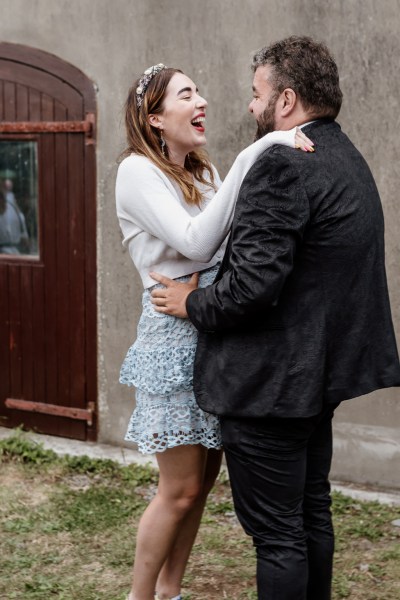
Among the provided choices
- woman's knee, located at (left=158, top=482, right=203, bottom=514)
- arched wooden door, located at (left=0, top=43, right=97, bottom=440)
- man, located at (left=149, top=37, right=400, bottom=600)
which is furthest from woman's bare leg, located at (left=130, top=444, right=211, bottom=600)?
arched wooden door, located at (left=0, top=43, right=97, bottom=440)

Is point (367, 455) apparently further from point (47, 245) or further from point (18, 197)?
point (18, 197)

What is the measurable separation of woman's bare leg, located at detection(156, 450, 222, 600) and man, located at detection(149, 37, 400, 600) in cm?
50

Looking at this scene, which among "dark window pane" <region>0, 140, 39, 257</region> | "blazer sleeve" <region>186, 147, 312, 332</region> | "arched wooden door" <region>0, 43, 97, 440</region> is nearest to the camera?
"blazer sleeve" <region>186, 147, 312, 332</region>

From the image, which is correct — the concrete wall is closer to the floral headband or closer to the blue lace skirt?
the floral headband

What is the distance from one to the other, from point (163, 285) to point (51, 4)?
3.01m

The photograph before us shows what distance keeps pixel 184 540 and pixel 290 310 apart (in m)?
1.13

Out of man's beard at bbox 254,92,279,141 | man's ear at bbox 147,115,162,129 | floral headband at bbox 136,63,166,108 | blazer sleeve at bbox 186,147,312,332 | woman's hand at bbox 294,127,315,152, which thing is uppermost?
floral headband at bbox 136,63,166,108

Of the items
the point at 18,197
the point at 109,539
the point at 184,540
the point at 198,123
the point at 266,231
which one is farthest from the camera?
the point at 18,197

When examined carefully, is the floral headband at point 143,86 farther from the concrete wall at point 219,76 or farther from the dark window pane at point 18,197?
the dark window pane at point 18,197

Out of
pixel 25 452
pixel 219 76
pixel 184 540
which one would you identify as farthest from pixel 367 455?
pixel 219 76

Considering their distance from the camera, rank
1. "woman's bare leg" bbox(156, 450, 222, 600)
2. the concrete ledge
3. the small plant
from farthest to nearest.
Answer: the small plant < the concrete ledge < "woman's bare leg" bbox(156, 450, 222, 600)

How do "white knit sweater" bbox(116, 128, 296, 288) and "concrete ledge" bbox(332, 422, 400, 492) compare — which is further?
"concrete ledge" bbox(332, 422, 400, 492)

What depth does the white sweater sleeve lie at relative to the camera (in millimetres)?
2609

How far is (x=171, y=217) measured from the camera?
2.77 meters
